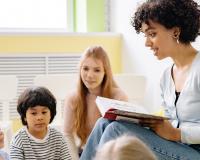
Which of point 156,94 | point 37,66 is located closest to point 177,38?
point 156,94

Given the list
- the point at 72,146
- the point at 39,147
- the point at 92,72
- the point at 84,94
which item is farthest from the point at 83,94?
the point at 39,147

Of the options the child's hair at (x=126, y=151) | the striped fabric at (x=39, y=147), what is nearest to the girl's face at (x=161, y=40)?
the striped fabric at (x=39, y=147)

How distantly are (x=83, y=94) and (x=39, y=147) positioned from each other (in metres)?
0.42

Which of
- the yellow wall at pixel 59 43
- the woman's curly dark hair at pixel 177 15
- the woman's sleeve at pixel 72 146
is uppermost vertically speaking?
the woman's curly dark hair at pixel 177 15

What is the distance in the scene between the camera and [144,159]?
78 cm

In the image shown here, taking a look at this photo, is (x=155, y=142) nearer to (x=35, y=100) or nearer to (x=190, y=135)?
(x=190, y=135)

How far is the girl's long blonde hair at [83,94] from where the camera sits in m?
1.95

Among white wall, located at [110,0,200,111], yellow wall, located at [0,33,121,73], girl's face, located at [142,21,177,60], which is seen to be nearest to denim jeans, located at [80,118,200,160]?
girl's face, located at [142,21,177,60]

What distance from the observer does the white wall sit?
258 cm

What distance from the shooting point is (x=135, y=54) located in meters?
2.81

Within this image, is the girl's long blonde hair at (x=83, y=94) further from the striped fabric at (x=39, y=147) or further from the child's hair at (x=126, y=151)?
the child's hair at (x=126, y=151)

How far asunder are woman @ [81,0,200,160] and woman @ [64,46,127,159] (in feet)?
1.34

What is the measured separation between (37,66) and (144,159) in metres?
2.05

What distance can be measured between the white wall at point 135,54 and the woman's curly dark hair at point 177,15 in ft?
2.87
